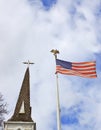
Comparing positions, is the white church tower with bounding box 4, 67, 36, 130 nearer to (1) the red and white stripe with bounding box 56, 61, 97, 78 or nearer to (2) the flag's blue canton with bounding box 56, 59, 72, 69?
(2) the flag's blue canton with bounding box 56, 59, 72, 69

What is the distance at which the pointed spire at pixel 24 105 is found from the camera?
52.5m

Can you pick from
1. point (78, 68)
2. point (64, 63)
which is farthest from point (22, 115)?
point (78, 68)

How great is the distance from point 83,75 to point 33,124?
102 feet

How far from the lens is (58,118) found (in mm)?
19859

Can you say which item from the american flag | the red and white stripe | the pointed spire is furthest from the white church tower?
the red and white stripe

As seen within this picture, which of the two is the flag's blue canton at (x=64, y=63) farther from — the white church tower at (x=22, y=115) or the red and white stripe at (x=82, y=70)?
the white church tower at (x=22, y=115)

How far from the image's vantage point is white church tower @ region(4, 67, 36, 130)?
51062 mm

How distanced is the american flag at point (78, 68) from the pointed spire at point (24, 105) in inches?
1234

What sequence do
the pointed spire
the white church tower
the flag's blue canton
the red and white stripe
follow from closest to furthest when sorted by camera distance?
the red and white stripe → the flag's blue canton → the white church tower → the pointed spire

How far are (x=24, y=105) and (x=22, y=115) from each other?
6.69ft

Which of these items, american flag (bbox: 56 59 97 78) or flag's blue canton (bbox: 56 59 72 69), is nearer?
american flag (bbox: 56 59 97 78)

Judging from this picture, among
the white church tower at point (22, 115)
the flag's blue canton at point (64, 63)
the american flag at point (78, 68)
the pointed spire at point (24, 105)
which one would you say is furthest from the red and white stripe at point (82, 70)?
the pointed spire at point (24, 105)

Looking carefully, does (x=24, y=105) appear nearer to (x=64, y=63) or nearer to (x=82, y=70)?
(x=64, y=63)

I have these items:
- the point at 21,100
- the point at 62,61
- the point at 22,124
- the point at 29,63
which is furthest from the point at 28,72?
the point at 62,61
